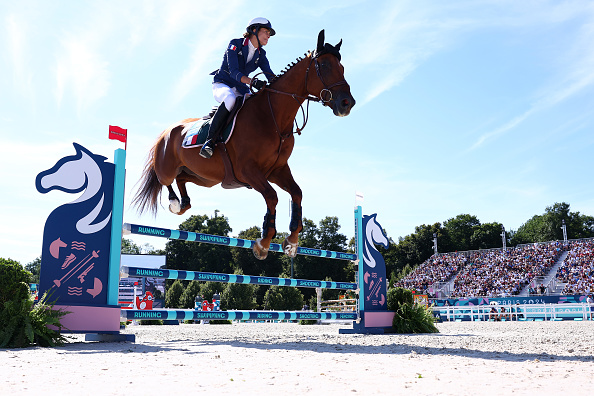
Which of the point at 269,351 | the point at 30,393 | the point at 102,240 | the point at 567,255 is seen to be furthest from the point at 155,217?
the point at 567,255

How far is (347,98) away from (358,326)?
4.58 meters

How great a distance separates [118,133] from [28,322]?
2.26 metres

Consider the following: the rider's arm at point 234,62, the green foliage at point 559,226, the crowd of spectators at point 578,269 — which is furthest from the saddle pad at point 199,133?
the green foliage at point 559,226

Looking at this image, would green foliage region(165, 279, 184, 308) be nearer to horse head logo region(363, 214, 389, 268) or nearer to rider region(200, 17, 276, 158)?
horse head logo region(363, 214, 389, 268)

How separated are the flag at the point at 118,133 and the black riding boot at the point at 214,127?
175cm

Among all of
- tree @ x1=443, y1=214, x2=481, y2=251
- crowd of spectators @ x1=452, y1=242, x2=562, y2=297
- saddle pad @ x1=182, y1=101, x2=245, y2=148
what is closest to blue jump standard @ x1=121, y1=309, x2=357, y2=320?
saddle pad @ x1=182, y1=101, x2=245, y2=148

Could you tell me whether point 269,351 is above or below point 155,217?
below

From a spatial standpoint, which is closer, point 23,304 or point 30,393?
point 30,393

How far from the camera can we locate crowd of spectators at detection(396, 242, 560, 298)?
108 ft

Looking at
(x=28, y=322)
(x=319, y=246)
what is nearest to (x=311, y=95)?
(x=28, y=322)

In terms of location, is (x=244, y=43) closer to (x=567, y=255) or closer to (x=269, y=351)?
(x=269, y=351)

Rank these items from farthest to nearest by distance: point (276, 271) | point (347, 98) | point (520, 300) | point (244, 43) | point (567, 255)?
1. point (567, 255)
2. point (276, 271)
3. point (520, 300)
4. point (244, 43)
5. point (347, 98)

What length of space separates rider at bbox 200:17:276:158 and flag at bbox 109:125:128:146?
1551mm

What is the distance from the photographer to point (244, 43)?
4789 mm
